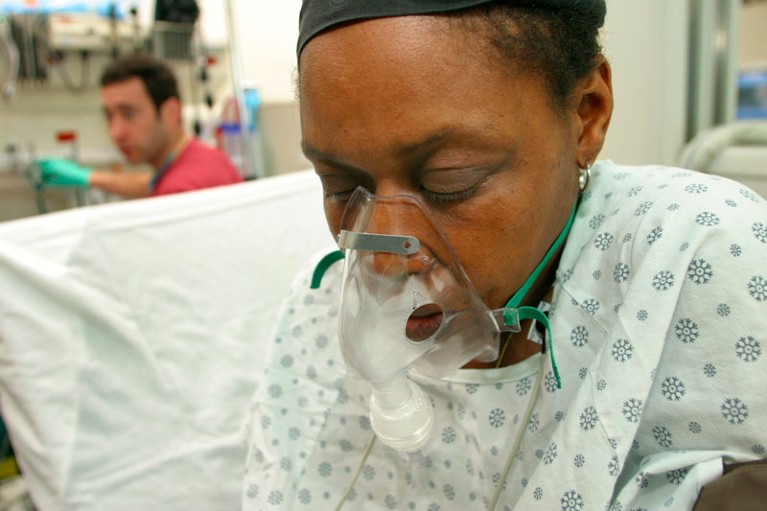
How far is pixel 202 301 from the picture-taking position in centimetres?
158

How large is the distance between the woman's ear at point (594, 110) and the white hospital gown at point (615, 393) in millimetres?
87

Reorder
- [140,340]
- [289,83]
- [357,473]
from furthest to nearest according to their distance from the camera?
1. [289,83]
2. [140,340]
3. [357,473]

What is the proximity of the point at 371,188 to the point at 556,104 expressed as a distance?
254mm

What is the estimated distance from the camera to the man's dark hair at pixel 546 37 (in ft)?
2.14

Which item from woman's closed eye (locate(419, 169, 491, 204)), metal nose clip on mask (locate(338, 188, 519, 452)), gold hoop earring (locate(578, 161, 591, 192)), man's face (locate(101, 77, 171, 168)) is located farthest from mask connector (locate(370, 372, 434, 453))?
man's face (locate(101, 77, 171, 168))

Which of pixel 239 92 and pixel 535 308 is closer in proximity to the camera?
pixel 535 308

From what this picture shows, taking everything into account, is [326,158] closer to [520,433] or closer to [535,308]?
[535,308]

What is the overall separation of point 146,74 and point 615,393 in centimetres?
290

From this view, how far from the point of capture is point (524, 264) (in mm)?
748

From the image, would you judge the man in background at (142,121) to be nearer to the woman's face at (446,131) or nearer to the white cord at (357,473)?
the white cord at (357,473)

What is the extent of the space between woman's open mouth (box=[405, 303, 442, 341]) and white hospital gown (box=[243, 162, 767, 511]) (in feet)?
0.54

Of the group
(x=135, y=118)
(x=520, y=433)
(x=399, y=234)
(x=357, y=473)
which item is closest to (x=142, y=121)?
(x=135, y=118)

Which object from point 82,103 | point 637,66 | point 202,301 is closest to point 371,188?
point 202,301

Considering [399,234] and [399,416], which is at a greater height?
[399,234]
